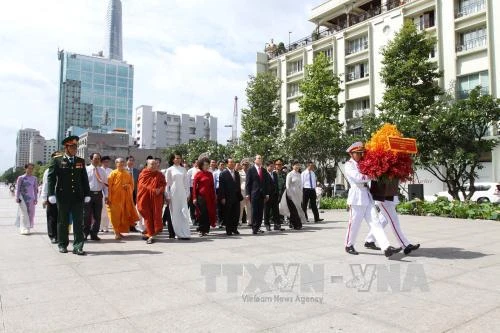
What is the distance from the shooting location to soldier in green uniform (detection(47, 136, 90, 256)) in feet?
23.6

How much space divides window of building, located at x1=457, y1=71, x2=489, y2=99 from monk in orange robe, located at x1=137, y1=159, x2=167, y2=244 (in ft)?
88.1

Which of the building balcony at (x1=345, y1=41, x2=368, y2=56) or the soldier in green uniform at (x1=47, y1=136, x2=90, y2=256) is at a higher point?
the building balcony at (x1=345, y1=41, x2=368, y2=56)

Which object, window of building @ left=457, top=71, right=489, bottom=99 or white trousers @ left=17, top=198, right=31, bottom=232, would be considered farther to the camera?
window of building @ left=457, top=71, right=489, bottom=99

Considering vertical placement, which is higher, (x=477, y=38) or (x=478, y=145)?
(x=477, y=38)

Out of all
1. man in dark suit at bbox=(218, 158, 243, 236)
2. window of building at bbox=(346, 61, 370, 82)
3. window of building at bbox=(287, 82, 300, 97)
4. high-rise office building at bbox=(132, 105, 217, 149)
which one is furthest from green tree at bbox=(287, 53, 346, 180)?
high-rise office building at bbox=(132, 105, 217, 149)

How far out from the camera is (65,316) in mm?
3783

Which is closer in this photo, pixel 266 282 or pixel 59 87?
pixel 266 282

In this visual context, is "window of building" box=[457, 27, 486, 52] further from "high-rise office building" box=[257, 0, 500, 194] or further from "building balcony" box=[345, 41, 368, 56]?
"building balcony" box=[345, 41, 368, 56]

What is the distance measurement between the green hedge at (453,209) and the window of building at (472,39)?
64.6ft

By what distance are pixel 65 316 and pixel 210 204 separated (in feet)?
19.1

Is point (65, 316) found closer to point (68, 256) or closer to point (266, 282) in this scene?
point (266, 282)

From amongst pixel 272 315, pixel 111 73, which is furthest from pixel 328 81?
pixel 111 73

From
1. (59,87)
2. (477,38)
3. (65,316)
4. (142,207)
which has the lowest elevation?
(65,316)

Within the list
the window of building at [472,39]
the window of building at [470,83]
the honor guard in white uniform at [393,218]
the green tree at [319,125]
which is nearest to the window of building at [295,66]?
the green tree at [319,125]
